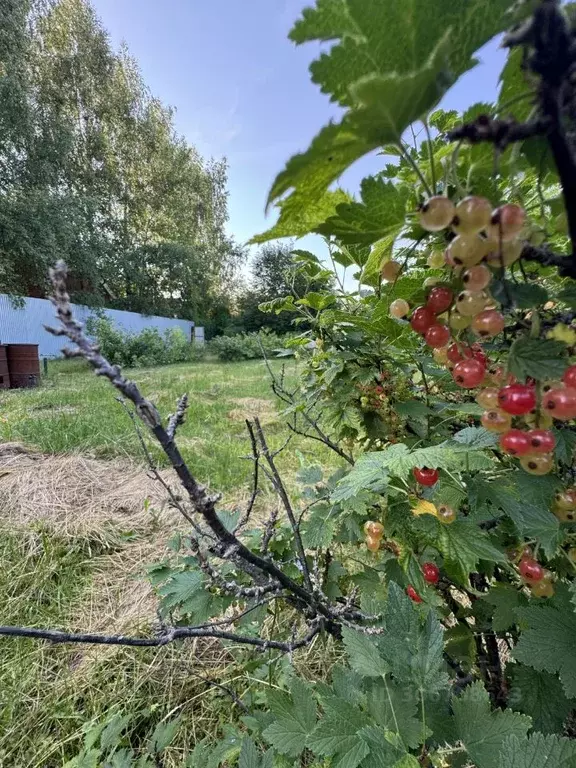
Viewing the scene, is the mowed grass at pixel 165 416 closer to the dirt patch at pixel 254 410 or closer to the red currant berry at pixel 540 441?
the dirt patch at pixel 254 410

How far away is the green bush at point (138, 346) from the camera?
34.4 feet

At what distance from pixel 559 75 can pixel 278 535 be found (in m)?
1.20

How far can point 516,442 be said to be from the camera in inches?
14.2

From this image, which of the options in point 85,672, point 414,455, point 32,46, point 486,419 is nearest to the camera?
point 486,419

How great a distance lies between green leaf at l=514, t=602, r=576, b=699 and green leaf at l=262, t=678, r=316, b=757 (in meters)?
0.37

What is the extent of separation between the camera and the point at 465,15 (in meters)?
0.26

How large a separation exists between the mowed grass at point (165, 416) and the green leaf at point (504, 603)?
1.12 metres

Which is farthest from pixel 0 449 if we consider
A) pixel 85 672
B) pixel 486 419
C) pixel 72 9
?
pixel 72 9

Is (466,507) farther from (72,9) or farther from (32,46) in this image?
(72,9)

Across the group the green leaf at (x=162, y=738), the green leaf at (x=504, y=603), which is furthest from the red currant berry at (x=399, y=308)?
the green leaf at (x=162, y=738)

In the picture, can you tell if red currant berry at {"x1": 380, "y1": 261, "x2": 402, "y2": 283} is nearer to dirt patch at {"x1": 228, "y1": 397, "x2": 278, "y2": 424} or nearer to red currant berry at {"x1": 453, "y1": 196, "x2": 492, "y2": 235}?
red currant berry at {"x1": 453, "y1": 196, "x2": 492, "y2": 235}

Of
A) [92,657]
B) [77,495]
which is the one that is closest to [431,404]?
[92,657]

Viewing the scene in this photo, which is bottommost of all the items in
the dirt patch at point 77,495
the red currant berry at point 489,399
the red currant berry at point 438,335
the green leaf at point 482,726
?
the dirt patch at point 77,495

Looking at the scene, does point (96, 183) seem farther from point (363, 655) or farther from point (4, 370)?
point (363, 655)
